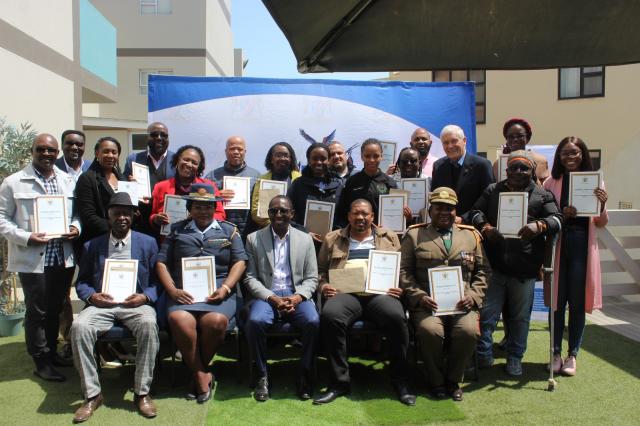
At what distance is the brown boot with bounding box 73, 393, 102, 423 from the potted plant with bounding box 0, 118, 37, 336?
2.38 m

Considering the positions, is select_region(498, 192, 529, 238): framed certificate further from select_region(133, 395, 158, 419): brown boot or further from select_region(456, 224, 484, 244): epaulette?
select_region(133, 395, 158, 419): brown boot

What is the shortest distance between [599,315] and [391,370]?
13.0 feet

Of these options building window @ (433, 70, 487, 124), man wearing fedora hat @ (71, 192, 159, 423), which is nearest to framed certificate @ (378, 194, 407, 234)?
man wearing fedora hat @ (71, 192, 159, 423)

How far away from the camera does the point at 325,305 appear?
4445 millimetres

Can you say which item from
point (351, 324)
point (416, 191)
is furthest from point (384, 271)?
point (416, 191)

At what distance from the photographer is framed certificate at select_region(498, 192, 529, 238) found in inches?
172

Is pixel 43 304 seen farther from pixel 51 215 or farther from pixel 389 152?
pixel 389 152

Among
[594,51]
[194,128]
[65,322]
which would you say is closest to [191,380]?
[65,322]

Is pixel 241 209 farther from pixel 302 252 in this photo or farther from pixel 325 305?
pixel 325 305

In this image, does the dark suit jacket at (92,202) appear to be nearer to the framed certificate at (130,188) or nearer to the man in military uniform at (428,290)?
the framed certificate at (130,188)

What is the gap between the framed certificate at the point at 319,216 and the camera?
502 cm

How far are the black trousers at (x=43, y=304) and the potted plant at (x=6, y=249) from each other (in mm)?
1377

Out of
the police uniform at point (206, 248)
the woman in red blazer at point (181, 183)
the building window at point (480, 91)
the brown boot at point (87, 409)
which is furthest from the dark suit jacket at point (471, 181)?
the building window at point (480, 91)

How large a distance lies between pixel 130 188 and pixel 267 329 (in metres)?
1.79
